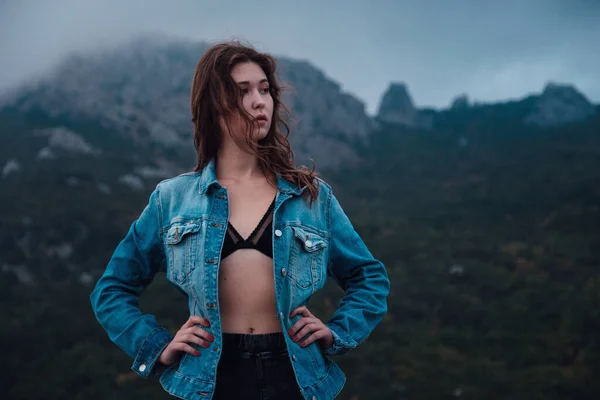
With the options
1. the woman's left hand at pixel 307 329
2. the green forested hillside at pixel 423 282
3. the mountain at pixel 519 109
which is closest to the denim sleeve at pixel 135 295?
the woman's left hand at pixel 307 329

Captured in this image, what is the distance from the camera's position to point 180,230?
2.12 metres

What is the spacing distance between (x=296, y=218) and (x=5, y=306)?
23937 millimetres

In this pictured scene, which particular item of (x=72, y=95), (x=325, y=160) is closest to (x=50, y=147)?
(x=72, y=95)

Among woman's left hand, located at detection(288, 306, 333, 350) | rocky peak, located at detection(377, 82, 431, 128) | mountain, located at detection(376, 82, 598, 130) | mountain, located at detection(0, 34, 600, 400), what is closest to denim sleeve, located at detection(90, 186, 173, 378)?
woman's left hand, located at detection(288, 306, 333, 350)

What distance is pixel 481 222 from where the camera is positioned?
41562 mm

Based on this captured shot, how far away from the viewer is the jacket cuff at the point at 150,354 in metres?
2.09

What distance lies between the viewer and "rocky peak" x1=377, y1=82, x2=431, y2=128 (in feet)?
290

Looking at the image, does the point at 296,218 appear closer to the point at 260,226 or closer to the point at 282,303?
the point at 260,226

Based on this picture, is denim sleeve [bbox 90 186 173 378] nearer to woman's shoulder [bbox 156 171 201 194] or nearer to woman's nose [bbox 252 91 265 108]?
woman's shoulder [bbox 156 171 201 194]

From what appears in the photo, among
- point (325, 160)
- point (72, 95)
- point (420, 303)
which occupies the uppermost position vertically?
point (72, 95)

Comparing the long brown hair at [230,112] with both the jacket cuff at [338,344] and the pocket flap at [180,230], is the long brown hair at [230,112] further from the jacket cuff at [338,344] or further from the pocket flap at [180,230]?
the jacket cuff at [338,344]

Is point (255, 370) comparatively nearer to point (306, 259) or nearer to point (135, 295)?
point (306, 259)

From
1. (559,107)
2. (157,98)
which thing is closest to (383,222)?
(157,98)

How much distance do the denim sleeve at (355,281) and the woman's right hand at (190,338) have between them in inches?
18.7
